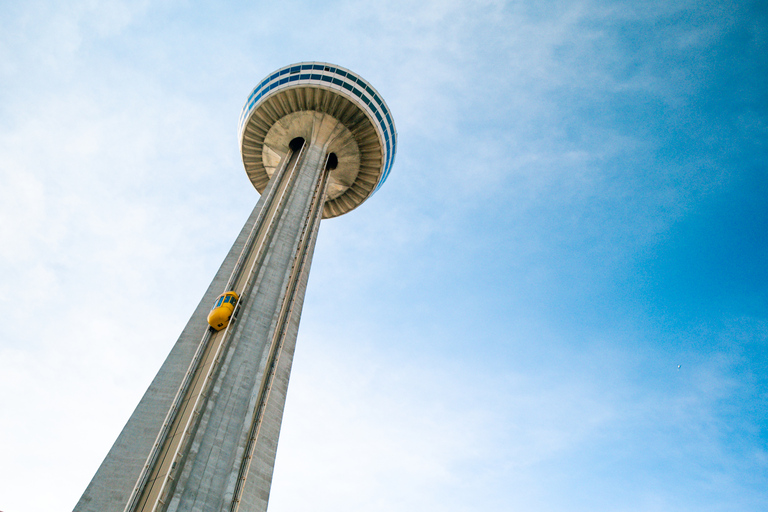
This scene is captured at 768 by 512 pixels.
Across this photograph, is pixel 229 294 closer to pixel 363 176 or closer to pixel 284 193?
pixel 284 193

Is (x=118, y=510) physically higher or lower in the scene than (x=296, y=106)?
lower

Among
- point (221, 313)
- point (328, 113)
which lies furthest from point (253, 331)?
point (328, 113)

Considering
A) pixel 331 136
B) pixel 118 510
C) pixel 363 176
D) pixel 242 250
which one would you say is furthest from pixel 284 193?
pixel 118 510

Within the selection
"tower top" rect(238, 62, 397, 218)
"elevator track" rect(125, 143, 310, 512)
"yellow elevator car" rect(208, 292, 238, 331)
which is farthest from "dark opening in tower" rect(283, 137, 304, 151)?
"yellow elevator car" rect(208, 292, 238, 331)

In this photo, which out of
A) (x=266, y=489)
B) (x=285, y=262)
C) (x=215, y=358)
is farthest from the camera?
(x=285, y=262)

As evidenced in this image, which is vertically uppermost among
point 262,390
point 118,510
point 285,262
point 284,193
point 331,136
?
point 331,136

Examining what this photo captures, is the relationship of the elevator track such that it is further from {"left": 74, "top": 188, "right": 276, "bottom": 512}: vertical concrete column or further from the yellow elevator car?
{"left": 74, "top": 188, "right": 276, "bottom": 512}: vertical concrete column

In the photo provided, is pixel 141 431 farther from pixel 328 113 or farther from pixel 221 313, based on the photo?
pixel 328 113
